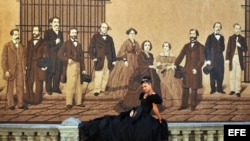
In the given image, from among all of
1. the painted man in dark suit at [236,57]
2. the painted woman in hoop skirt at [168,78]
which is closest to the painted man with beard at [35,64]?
the painted woman in hoop skirt at [168,78]

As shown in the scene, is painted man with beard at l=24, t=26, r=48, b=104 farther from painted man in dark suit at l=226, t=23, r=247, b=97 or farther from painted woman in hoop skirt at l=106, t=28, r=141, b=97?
painted man in dark suit at l=226, t=23, r=247, b=97

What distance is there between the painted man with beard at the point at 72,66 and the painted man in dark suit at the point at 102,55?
28 centimetres

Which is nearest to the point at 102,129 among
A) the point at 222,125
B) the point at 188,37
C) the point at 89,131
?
the point at 89,131

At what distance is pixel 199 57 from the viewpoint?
44.9 ft

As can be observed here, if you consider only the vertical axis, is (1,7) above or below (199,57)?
above

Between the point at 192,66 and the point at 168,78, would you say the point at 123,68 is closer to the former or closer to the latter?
the point at 168,78

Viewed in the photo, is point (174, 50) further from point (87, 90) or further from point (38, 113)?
point (38, 113)

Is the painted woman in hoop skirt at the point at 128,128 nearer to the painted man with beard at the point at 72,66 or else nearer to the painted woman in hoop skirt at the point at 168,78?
the painted man with beard at the point at 72,66

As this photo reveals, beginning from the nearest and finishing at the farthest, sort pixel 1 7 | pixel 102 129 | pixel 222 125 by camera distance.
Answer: pixel 102 129 → pixel 222 125 → pixel 1 7

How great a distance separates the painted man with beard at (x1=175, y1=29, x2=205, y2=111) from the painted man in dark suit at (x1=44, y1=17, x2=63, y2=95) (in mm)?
2325

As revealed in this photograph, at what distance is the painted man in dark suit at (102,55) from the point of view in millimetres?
13375

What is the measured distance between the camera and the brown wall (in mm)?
13398

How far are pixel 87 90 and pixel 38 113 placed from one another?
103 cm

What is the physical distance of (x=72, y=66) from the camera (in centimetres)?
1334
